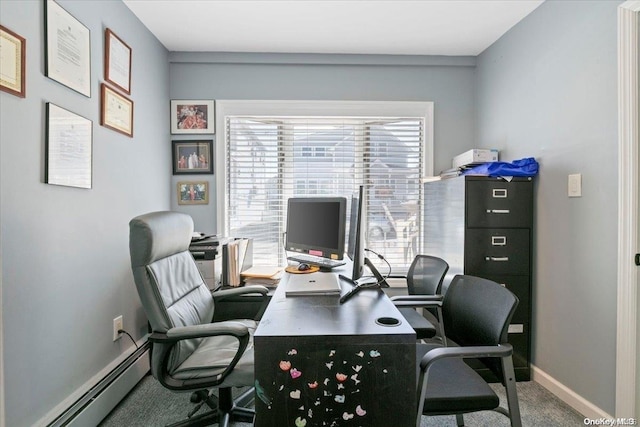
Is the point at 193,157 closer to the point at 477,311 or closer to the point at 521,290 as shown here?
the point at 477,311

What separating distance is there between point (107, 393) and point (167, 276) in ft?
3.04

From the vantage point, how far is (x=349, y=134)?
292 cm

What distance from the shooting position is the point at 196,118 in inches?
110

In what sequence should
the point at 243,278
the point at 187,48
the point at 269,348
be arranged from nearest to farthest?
the point at 269,348 < the point at 243,278 < the point at 187,48

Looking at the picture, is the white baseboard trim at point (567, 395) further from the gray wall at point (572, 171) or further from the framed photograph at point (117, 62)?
the framed photograph at point (117, 62)

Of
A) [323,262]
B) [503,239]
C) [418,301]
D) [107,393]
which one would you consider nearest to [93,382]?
[107,393]

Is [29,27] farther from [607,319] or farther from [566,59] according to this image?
[607,319]

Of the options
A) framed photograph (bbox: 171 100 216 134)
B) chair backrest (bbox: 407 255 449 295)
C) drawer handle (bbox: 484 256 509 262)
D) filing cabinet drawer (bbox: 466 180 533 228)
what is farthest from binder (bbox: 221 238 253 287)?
drawer handle (bbox: 484 256 509 262)

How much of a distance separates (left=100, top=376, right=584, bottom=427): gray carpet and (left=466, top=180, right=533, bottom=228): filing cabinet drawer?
1134 millimetres

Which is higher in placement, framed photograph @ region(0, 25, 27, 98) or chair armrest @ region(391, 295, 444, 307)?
framed photograph @ region(0, 25, 27, 98)

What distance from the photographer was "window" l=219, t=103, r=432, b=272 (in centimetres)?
289

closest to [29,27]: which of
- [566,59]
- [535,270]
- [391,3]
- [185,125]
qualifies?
[185,125]

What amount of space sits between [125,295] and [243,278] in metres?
0.80

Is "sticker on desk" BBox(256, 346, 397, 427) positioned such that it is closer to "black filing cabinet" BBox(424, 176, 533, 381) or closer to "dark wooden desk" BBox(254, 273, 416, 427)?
"dark wooden desk" BBox(254, 273, 416, 427)
